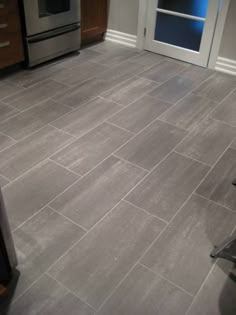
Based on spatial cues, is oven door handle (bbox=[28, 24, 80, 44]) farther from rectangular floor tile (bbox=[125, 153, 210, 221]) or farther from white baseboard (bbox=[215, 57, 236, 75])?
rectangular floor tile (bbox=[125, 153, 210, 221])

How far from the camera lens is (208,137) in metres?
2.37

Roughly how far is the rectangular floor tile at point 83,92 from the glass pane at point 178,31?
3.70 feet

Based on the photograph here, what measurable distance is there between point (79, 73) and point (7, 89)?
0.70m

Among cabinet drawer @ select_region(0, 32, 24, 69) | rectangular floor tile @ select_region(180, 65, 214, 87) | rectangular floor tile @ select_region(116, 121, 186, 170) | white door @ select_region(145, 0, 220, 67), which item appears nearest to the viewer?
rectangular floor tile @ select_region(116, 121, 186, 170)

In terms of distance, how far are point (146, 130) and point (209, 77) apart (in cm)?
122

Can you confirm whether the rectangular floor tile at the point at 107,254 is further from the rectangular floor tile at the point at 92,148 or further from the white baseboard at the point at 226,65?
the white baseboard at the point at 226,65

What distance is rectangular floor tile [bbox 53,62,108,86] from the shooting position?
3027 millimetres

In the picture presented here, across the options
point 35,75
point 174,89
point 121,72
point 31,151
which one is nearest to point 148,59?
point 121,72

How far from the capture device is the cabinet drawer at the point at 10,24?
8.94 ft

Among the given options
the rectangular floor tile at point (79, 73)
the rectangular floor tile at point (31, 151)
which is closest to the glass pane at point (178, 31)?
the rectangular floor tile at point (79, 73)

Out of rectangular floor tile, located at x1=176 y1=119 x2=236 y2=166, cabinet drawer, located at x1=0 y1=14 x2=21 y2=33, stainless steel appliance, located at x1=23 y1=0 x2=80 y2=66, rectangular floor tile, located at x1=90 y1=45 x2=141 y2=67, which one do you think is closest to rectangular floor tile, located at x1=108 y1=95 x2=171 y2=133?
rectangular floor tile, located at x1=176 y1=119 x2=236 y2=166

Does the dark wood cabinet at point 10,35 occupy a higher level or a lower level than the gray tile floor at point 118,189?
higher

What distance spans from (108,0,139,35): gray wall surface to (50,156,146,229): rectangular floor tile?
2.21 metres

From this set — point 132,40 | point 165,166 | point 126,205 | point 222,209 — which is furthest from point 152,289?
point 132,40
